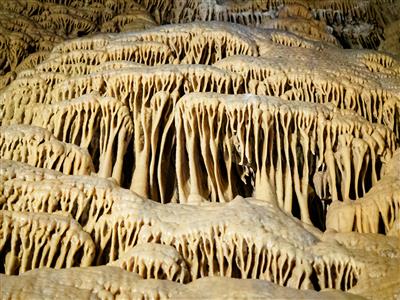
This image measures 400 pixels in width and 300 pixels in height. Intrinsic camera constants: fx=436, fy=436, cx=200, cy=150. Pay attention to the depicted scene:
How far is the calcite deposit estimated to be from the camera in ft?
14.7

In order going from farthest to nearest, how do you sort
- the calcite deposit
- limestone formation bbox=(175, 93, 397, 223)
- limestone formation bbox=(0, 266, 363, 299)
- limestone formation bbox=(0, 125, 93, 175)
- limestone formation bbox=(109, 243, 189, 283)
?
limestone formation bbox=(175, 93, 397, 223)
limestone formation bbox=(0, 125, 93, 175)
the calcite deposit
limestone formation bbox=(109, 243, 189, 283)
limestone formation bbox=(0, 266, 363, 299)

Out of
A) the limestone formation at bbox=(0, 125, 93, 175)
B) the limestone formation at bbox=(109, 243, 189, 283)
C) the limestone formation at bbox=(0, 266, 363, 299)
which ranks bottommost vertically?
the limestone formation at bbox=(0, 266, 363, 299)

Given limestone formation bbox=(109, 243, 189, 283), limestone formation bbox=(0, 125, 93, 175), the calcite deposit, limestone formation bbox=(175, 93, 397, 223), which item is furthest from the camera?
limestone formation bbox=(175, 93, 397, 223)

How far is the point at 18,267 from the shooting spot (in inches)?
177

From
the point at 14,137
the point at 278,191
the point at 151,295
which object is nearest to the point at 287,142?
the point at 278,191

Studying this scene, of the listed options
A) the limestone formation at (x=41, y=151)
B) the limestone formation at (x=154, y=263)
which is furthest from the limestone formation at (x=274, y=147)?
the limestone formation at (x=154, y=263)

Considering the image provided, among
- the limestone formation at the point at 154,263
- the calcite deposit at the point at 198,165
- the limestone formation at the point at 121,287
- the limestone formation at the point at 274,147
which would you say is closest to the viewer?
the limestone formation at the point at 121,287

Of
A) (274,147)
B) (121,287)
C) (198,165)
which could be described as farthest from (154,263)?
(274,147)

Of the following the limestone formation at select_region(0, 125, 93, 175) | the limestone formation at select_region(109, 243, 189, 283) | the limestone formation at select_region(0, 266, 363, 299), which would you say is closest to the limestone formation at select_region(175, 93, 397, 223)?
the limestone formation at select_region(0, 125, 93, 175)

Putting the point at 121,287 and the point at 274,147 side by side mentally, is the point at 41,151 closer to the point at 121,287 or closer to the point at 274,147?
the point at 121,287

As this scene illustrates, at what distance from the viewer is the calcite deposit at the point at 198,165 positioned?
4471 mm

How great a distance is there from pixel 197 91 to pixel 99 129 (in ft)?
5.44

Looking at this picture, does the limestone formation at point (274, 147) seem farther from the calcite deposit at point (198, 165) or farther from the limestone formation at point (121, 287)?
the limestone formation at point (121, 287)

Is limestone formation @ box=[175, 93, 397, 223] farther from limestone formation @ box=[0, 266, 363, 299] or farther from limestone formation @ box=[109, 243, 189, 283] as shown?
limestone formation @ box=[0, 266, 363, 299]
